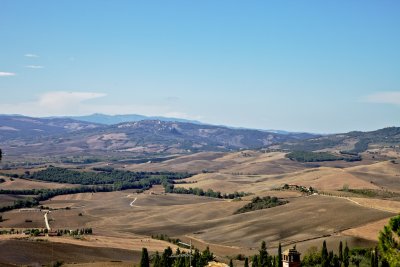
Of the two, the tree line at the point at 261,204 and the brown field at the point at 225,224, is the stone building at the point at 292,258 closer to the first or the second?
the brown field at the point at 225,224

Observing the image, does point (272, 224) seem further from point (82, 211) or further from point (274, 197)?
point (82, 211)

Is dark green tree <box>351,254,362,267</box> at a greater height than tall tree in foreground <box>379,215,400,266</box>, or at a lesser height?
lesser

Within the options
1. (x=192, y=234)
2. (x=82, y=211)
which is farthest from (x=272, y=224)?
(x=82, y=211)

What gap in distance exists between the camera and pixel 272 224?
14338 cm

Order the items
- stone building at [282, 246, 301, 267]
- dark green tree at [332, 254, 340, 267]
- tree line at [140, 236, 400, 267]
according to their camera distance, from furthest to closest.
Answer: dark green tree at [332, 254, 340, 267], stone building at [282, 246, 301, 267], tree line at [140, 236, 400, 267]

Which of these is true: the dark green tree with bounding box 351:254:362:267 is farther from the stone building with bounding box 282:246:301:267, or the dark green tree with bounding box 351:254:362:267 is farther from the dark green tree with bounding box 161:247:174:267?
the dark green tree with bounding box 161:247:174:267

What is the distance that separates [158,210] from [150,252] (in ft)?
267

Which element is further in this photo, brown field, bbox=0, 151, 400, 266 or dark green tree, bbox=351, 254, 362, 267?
brown field, bbox=0, 151, 400, 266

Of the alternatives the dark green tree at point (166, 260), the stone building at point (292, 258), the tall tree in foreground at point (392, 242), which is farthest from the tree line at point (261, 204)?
the tall tree in foreground at point (392, 242)

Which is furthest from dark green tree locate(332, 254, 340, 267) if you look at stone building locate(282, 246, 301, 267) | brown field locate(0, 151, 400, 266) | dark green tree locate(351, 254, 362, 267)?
brown field locate(0, 151, 400, 266)

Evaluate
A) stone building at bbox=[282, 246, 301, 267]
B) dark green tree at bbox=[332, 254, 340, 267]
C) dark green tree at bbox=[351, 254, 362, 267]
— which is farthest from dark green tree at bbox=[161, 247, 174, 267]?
dark green tree at bbox=[351, 254, 362, 267]

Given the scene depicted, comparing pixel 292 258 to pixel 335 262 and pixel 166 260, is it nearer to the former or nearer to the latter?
pixel 335 262

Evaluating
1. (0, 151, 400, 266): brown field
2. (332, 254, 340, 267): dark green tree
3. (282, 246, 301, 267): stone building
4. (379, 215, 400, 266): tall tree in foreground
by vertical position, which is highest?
(379, 215, 400, 266): tall tree in foreground

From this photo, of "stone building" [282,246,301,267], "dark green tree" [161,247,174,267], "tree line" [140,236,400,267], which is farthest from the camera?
"dark green tree" [161,247,174,267]
